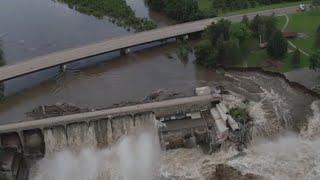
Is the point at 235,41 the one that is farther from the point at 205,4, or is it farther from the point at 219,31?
the point at 205,4

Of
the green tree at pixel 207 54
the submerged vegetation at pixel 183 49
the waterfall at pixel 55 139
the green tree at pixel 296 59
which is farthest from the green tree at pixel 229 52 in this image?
the waterfall at pixel 55 139

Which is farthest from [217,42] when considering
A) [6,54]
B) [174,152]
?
[6,54]

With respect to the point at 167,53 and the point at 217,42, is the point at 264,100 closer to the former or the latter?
the point at 217,42

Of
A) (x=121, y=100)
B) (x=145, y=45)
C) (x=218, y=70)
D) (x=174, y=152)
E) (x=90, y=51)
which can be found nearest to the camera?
(x=174, y=152)

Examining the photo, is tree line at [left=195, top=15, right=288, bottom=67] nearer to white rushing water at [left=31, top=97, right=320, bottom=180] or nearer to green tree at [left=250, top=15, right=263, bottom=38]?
green tree at [left=250, top=15, right=263, bottom=38]

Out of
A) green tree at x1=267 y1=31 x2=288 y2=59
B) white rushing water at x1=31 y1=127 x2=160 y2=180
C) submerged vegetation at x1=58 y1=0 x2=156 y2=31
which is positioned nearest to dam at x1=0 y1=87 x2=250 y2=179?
white rushing water at x1=31 y1=127 x2=160 y2=180

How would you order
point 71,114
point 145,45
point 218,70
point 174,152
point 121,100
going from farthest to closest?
point 145,45
point 218,70
point 121,100
point 71,114
point 174,152

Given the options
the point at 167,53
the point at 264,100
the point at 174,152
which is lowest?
the point at 174,152
